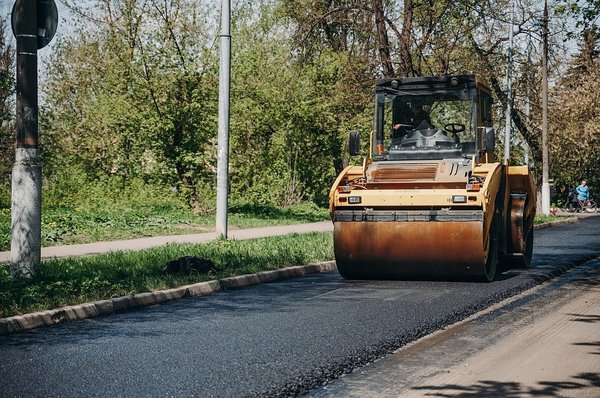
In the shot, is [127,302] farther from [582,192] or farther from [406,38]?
[582,192]

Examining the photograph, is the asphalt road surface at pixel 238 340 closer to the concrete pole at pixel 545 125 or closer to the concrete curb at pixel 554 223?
the concrete curb at pixel 554 223

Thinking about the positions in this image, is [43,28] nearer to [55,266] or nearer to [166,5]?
[55,266]

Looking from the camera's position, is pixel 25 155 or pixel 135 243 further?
pixel 135 243

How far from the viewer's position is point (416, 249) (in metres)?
12.1

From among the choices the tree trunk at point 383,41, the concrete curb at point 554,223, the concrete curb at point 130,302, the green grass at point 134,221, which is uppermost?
the tree trunk at point 383,41

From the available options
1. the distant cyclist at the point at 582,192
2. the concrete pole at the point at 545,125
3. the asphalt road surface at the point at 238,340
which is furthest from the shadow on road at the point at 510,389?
the distant cyclist at the point at 582,192

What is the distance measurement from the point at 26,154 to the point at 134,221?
37.5 ft

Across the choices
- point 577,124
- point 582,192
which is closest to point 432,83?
point 577,124

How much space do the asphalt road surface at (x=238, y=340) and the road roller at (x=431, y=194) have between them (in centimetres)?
44

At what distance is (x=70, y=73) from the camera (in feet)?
125

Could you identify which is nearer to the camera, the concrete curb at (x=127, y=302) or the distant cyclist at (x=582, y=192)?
the concrete curb at (x=127, y=302)

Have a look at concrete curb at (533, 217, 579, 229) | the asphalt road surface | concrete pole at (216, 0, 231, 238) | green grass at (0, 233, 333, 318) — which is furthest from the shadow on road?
concrete curb at (533, 217, 579, 229)

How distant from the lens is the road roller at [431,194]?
11992 mm

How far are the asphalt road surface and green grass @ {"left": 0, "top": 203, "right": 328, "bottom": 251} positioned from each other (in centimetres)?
735
